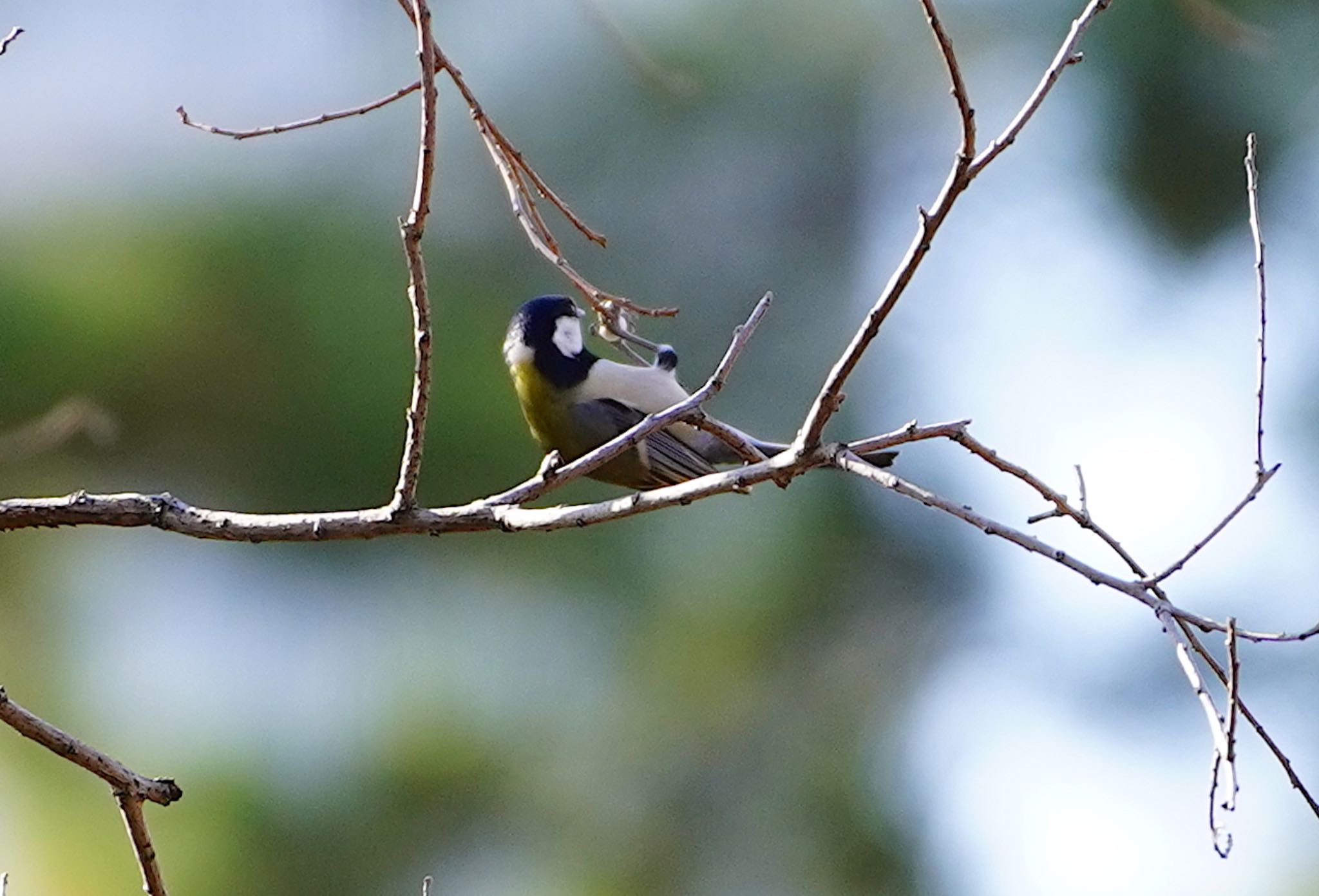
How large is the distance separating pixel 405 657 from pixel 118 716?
2.16 ft

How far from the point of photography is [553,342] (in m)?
2.11

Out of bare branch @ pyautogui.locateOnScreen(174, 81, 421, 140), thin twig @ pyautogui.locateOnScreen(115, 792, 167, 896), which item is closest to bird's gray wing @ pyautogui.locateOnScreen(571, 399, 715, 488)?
bare branch @ pyautogui.locateOnScreen(174, 81, 421, 140)

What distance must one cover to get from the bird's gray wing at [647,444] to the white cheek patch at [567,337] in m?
0.08

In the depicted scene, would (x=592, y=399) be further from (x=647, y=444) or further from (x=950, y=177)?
(x=950, y=177)

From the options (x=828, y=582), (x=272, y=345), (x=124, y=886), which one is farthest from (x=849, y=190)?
(x=124, y=886)

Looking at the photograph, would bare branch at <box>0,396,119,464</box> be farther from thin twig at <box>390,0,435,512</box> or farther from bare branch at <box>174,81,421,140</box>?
thin twig at <box>390,0,435,512</box>

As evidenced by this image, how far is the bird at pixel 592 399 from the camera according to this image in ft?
6.29

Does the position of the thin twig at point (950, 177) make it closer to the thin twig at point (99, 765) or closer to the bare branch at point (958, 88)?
the bare branch at point (958, 88)

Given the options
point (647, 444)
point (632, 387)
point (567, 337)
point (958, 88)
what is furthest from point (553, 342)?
point (958, 88)

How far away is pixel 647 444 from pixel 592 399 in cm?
20

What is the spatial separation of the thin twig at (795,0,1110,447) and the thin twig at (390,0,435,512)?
0.27 meters

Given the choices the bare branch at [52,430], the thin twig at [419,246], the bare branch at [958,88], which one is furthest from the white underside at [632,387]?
A: the bare branch at [958,88]

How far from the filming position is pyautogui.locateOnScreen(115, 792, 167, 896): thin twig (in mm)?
1116

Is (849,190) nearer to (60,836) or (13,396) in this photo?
(13,396)
